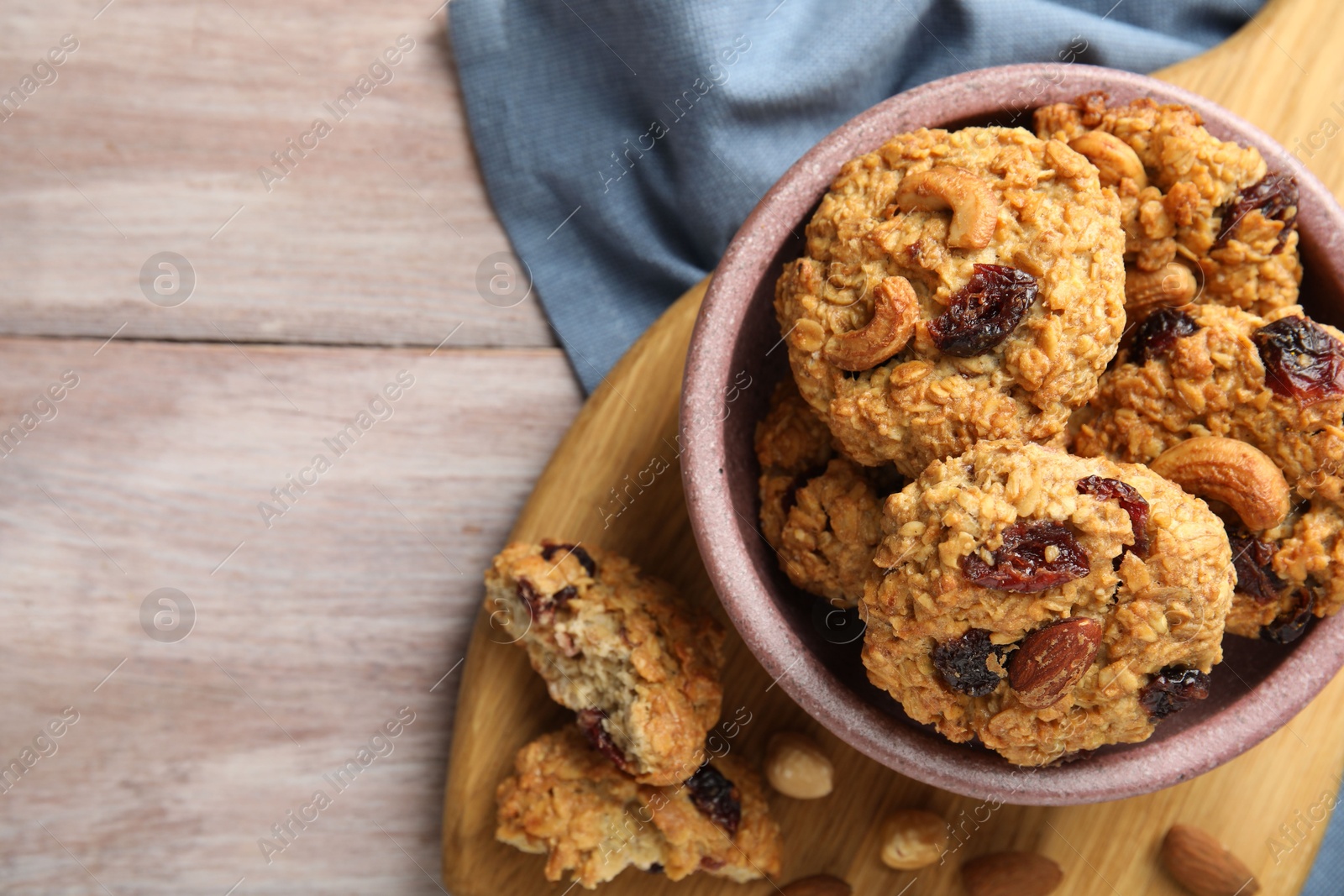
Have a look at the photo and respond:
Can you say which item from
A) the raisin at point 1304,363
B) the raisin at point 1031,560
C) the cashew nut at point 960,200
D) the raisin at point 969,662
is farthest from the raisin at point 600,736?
the raisin at point 1304,363

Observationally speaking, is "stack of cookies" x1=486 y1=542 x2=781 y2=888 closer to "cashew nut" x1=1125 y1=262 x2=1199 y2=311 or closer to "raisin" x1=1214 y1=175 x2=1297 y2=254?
"cashew nut" x1=1125 y1=262 x2=1199 y2=311

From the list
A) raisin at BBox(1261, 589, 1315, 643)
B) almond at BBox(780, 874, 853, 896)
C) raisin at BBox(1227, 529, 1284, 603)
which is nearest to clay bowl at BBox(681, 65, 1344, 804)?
raisin at BBox(1261, 589, 1315, 643)

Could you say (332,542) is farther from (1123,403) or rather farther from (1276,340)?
(1276,340)

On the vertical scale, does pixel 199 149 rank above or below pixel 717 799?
above

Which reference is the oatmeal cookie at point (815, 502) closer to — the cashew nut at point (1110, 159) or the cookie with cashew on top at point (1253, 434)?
the cookie with cashew on top at point (1253, 434)

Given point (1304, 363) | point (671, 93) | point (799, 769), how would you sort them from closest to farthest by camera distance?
point (1304, 363), point (799, 769), point (671, 93)

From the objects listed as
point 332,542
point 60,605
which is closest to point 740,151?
point 332,542

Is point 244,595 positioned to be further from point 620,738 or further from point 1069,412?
point 1069,412

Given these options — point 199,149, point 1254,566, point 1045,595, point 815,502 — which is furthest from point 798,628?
point 199,149
